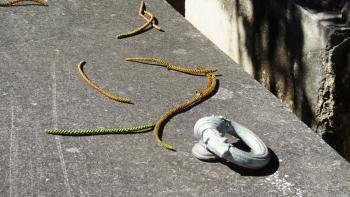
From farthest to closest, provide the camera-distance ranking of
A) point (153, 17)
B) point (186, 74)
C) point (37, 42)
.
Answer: point (153, 17) < point (37, 42) < point (186, 74)

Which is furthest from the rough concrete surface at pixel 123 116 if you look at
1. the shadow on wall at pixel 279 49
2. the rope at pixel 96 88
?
the shadow on wall at pixel 279 49

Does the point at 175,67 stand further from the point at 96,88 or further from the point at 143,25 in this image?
the point at 143,25

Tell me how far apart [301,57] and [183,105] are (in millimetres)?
870

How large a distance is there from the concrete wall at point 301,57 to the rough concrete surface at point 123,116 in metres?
0.34

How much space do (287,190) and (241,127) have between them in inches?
16.8

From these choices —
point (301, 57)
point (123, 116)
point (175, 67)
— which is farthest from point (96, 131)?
point (301, 57)

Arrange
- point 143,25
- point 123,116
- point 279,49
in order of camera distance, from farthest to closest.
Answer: point 143,25 < point 279,49 < point 123,116

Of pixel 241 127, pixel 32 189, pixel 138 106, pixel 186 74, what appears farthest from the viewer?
pixel 186 74

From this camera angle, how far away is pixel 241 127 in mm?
3438

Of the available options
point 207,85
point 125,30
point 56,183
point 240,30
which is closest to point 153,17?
point 125,30

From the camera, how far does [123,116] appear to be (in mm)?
3785

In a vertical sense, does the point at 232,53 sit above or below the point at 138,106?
below

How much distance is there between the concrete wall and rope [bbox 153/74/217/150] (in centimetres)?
56

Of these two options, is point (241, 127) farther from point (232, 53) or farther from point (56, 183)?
point (232, 53)
